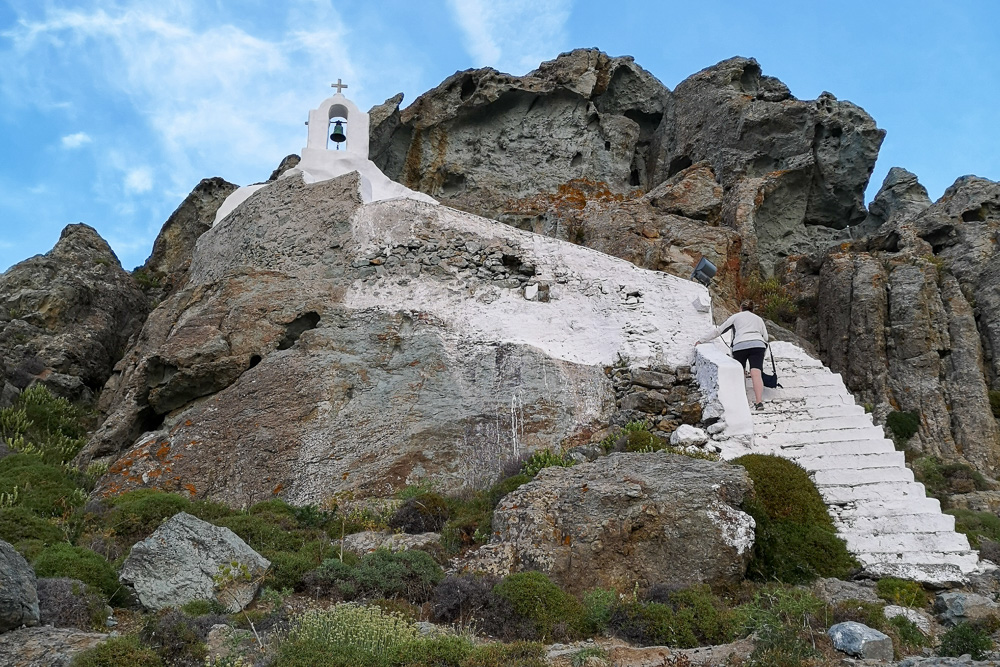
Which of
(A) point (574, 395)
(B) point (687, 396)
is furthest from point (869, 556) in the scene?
(A) point (574, 395)

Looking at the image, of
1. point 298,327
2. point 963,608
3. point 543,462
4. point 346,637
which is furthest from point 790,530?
point 298,327

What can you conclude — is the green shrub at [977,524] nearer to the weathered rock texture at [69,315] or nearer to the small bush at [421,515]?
the small bush at [421,515]

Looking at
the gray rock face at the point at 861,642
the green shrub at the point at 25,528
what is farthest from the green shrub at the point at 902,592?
the green shrub at the point at 25,528

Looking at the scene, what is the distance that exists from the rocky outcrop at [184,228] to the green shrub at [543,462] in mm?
15651

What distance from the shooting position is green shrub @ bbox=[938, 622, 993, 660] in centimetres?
782

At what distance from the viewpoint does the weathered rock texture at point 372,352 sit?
46.6ft

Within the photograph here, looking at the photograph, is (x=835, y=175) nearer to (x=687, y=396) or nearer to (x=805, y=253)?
(x=805, y=253)

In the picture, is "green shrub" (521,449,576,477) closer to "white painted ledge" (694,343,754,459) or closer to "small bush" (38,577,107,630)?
"white painted ledge" (694,343,754,459)

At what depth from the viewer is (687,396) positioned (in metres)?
14.8

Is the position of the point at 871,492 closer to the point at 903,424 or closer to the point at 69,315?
the point at 903,424

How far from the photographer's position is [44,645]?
7.55 m

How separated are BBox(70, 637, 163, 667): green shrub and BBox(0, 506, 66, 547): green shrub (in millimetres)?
3913

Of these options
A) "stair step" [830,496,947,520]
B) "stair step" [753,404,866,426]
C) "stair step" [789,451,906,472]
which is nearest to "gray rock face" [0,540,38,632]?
"stair step" [830,496,947,520]

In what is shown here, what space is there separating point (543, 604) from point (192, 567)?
11.8ft
